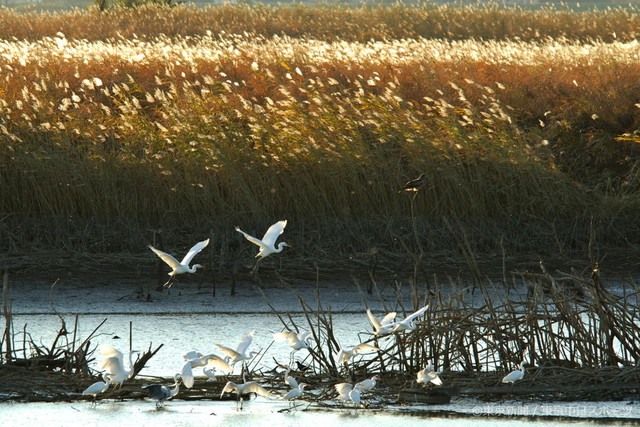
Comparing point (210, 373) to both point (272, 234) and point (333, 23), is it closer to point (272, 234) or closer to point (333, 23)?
point (272, 234)

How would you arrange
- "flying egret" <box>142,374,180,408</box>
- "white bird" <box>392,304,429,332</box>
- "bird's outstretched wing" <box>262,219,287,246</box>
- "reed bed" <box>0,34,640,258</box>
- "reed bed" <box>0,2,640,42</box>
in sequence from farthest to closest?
"reed bed" <box>0,2,640,42</box>
"reed bed" <box>0,34,640,258</box>
"bird's outstretched wing" <box>262,219,287,246</box>
"flying egret" <box>142,374,180,408</box>
"white bird" <box>392,304,429,332</box>

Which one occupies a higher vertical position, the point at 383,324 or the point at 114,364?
the point at 383,324

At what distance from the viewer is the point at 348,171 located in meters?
8.52

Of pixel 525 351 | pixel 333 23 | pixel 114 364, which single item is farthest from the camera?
pixel 333 23

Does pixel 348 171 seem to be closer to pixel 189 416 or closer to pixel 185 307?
pixel 185 307

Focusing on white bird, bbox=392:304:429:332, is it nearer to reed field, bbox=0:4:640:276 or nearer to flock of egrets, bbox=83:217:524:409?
flock of egrets, bbox=83:217:524:409

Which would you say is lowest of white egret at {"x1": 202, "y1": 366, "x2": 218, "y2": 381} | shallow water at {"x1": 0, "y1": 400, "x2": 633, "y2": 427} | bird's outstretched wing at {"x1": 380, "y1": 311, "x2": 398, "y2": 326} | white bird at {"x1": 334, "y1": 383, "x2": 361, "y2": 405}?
shallow water at {"x1": 0, "y1": 400, "x2": 633, "y2": 427}

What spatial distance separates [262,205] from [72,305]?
2.31 metres

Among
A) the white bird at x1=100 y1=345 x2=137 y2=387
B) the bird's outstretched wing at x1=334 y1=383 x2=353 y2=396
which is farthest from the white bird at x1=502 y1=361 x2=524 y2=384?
the white bird at x1=100 y1=345 x2=137 y2=387

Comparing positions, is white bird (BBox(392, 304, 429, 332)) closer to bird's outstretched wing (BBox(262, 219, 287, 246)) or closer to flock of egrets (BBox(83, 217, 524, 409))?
flock of egrets (BBox(83, 217, 524, 409))

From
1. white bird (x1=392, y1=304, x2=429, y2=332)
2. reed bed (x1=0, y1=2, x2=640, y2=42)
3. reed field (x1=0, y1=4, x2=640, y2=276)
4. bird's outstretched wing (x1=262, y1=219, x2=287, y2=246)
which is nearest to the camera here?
white bird (x1=392, y1=304, x2=429, y2=332)

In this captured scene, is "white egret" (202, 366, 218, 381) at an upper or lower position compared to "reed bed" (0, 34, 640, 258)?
lower

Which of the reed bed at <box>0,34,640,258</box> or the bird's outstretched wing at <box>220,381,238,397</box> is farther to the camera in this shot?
the reed bed at <box>0,34,640,258</box>

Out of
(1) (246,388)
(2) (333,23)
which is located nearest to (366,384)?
(1) (246,388)
